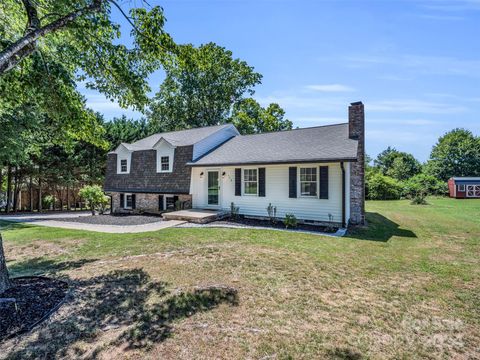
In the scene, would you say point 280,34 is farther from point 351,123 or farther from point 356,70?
point 351,123

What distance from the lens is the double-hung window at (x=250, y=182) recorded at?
12.5m

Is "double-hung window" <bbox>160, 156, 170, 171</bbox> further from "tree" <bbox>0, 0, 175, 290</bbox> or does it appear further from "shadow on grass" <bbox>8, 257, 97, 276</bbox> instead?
"shadow on grass" <bbox>8, 257, 97, 276</bbox>

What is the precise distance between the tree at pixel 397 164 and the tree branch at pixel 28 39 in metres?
40.0

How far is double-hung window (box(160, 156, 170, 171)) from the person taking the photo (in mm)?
14962

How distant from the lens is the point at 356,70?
36.7 ft

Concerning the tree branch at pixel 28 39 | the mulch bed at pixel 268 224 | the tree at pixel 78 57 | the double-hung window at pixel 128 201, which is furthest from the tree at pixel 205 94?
the tree branch at pixel 28 39

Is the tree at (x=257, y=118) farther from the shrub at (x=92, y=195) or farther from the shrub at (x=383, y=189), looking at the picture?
the shrub at (x=92, y=195)

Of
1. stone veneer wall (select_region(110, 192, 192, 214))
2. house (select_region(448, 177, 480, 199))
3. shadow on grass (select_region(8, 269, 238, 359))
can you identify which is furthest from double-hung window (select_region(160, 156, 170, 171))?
house (select_region(448, 177, 480, 199))

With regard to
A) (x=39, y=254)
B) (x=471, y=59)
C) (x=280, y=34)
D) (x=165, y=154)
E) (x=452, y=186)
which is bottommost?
(x=39, y=254)

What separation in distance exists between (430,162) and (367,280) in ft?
149

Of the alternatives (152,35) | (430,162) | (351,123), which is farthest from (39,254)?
(430,162)

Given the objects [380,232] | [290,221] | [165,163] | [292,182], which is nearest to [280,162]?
[292,182]

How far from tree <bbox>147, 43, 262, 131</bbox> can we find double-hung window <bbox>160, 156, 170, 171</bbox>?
16.2 m

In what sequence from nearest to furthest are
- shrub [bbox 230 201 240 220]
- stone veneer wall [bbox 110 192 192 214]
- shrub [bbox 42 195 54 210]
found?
shrub [bbox 230 201 240 220] → stone veneer wall [bbox 110 192 192 214] → shrub [bbox 42 195 54 210]
